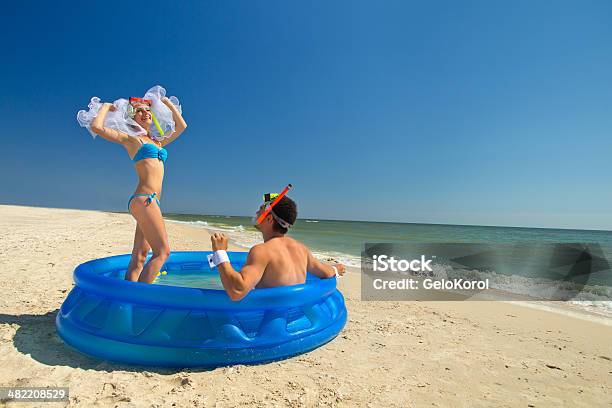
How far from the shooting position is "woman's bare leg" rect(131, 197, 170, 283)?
11.2 feet

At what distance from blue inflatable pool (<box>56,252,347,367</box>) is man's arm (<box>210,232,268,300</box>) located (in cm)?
12

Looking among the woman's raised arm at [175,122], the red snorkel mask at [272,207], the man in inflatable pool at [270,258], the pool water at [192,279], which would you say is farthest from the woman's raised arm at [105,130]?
the pool water at [192,279]

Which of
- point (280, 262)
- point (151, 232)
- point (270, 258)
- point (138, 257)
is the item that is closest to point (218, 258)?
point (270, 258)

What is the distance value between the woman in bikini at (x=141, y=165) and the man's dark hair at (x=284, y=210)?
3.87 ft

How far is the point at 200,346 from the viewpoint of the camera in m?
2.67

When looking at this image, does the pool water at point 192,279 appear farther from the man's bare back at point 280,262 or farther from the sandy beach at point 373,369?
the man's bare back at point 280,262

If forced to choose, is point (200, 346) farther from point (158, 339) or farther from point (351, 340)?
point (351, 340)

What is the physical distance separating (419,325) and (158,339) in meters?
3.06

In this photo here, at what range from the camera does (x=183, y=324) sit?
271cm

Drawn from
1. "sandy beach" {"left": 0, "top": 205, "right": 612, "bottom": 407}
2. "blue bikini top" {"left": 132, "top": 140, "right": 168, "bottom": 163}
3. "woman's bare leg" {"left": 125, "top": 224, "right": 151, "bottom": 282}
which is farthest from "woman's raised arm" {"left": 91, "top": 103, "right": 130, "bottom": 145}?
"sandy beach" {"left": 0, "top": 205, "right": 612, "bottom": 407}

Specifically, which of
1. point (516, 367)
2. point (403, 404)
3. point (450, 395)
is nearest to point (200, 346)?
point (403, 404)

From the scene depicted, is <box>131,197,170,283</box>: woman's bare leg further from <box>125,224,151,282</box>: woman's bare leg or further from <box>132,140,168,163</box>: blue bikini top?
<box>132,140,168,163</box>: blue bikini top

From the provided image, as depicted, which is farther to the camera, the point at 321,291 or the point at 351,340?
the point at 351,340

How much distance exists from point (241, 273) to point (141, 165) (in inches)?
63.7
